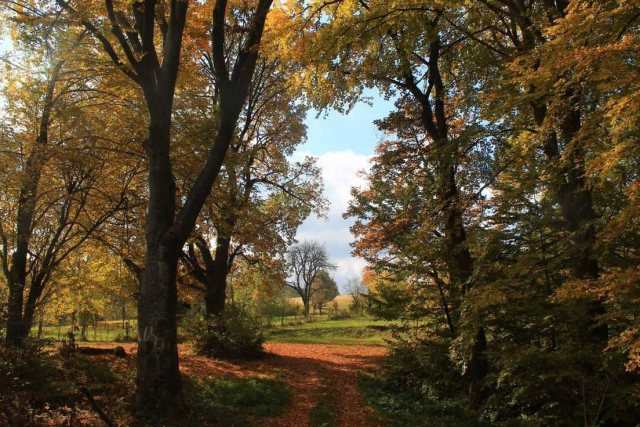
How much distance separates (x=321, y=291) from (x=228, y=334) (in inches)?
2019

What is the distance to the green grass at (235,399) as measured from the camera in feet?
22.3

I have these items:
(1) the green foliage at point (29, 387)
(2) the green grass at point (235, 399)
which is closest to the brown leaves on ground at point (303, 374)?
(2) the green grass at point (235, 399)

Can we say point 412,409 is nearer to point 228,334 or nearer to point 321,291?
point 228,334

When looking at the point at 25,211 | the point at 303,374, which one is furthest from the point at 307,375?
the point at 25,211

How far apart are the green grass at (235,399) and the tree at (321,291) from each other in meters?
50.3

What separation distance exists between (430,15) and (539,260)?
5846 millimetres

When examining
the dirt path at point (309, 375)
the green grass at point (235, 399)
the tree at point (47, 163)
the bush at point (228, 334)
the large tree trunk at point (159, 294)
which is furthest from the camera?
the bush at point (228, 334)

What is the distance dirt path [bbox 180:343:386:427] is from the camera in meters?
7.91

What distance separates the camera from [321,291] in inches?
2530

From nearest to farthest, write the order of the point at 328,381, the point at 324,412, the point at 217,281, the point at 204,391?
1. the point at 324,412
2. the point at 204,391
3. the point at 328,381
4. the point at 217,281

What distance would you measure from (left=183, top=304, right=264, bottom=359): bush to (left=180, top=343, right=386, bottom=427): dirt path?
0.67 metres

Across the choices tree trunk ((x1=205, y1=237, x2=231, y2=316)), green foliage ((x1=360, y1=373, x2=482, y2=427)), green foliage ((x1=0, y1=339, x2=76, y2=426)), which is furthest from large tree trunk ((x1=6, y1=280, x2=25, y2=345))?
green foliage ((x1=360, y1=373, x2=482, y2=427))

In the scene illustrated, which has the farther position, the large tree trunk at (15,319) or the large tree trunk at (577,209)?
the large tree trunk at (15,319)

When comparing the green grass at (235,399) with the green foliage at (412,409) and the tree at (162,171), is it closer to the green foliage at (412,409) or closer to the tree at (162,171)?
the tree at (162,171)
